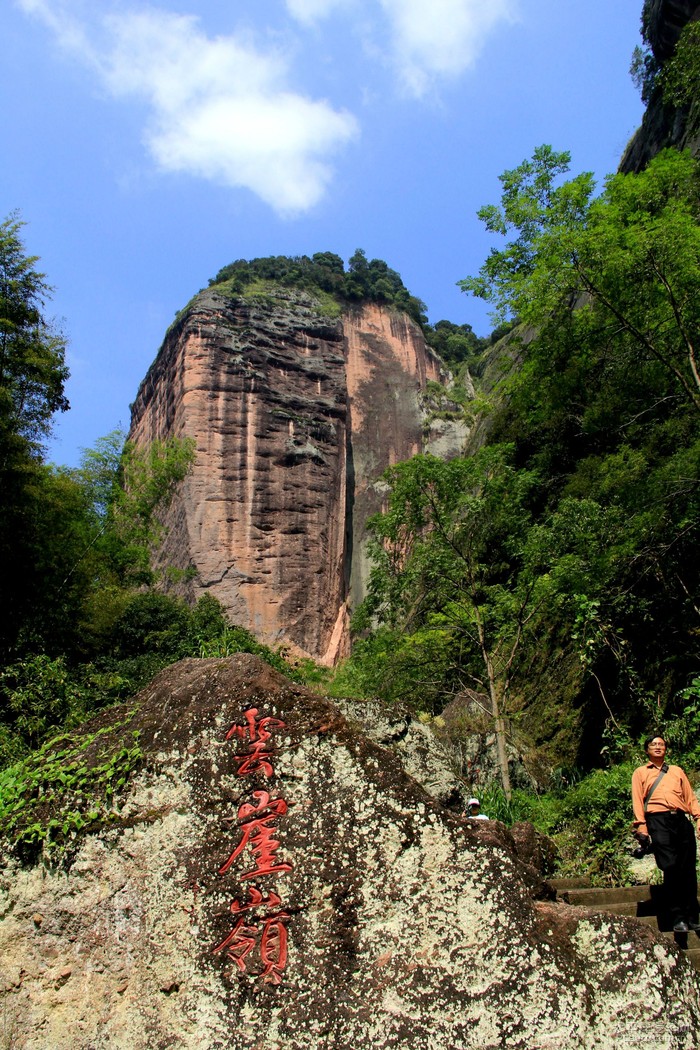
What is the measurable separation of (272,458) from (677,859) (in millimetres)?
25364

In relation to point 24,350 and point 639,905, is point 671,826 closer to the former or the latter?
point 639,905

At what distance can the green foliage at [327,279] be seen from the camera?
33094mm

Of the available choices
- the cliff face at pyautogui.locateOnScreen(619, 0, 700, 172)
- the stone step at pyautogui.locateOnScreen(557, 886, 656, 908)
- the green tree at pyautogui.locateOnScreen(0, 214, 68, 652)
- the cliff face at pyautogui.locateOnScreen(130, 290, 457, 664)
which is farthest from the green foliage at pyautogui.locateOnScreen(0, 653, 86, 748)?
the cliff face at pyautogui.locateOnScreen(130, 290, 457, 664)

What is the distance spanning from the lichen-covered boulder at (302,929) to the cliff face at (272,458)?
74.7 ft

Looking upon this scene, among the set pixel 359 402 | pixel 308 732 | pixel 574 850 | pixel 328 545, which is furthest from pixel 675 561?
pixel 359 402

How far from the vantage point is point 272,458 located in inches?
1097

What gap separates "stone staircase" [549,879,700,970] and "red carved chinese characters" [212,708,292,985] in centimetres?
126

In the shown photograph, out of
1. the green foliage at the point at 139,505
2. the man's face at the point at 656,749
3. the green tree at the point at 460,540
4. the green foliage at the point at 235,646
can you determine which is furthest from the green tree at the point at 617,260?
the green foliage at the point at 139,505

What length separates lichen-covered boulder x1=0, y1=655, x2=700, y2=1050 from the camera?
2209 millimetres

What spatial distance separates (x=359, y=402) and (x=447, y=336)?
10214mm

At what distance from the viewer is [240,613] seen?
25.3 meters

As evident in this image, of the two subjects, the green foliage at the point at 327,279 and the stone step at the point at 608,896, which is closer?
the stone step at the point at 608,896

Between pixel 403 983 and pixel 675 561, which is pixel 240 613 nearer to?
pixel 675 561

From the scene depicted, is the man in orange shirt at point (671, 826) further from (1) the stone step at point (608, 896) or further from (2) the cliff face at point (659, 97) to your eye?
(2) the cliff face at point (659, 97)
